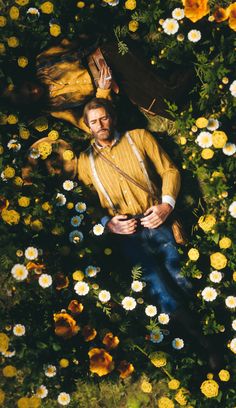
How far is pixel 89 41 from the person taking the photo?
175 inches

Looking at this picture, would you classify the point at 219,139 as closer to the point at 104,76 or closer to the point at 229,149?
the point at 229,149

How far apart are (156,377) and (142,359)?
179mm

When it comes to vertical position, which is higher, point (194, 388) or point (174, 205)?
point (174, 205)

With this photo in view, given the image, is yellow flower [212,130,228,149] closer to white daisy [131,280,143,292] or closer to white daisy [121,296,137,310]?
white daisy [131,280,143,292]

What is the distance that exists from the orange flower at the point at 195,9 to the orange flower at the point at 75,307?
2459 millimetres

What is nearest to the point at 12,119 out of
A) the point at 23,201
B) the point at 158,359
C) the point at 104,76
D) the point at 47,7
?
the point at 23,201

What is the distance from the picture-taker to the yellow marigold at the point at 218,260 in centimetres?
407

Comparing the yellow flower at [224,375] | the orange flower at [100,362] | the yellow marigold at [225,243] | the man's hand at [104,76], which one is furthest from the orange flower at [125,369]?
the man's hand at [104,76]

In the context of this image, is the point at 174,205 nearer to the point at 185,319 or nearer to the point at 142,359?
the point at 185,319

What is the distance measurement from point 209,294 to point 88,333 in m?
1.01

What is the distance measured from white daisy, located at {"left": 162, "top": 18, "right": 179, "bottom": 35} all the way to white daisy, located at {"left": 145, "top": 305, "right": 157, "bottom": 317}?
2.24 metres

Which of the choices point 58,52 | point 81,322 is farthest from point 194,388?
point 58,52

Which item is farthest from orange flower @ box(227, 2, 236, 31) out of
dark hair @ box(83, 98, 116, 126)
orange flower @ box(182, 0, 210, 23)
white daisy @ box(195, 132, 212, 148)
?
dark hair @ box(83, 98, 116, 126)

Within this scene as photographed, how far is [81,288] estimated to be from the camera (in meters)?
4.17
